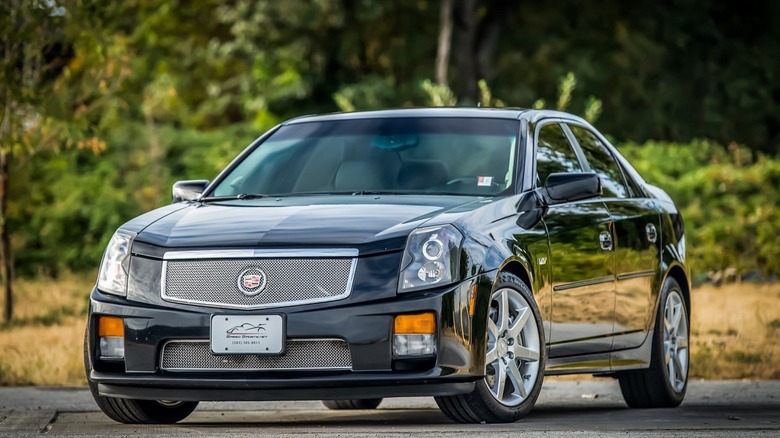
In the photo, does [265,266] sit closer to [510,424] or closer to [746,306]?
[510,424]

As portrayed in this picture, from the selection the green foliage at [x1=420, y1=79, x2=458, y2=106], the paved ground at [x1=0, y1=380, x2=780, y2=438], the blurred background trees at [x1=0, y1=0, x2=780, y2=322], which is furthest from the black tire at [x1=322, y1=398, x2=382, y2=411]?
the blurred background trees at [x1=0, y1=0, x2=780, y2=322]

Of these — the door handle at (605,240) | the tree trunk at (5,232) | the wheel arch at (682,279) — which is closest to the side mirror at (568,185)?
the door handle at (605,240)

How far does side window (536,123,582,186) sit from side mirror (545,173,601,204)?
0.16 meters

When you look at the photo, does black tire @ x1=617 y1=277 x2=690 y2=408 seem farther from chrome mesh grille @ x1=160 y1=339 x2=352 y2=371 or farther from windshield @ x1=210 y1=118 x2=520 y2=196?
chrome mesh grille @ x1=160 y1=339 x2=352 y2=371

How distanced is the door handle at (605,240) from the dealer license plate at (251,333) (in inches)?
93.2

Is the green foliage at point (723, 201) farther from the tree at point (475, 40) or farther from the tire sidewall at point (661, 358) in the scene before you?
the tire sidewall at point (661, 358)

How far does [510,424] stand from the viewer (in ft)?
25.3

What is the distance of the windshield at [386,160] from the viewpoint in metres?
8.59

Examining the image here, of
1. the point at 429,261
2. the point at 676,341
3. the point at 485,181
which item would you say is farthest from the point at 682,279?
the point at 429,261

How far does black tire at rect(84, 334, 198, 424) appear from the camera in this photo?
8028mm

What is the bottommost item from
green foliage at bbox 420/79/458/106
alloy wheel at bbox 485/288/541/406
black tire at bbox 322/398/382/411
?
black tire at bbox 322/398/382/411

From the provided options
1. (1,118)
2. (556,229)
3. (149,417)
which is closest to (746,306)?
(1,118)

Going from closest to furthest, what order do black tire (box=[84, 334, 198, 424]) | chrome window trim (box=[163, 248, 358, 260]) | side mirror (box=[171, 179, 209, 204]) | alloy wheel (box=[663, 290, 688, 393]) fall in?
chrome window trim (box=[163, 248, 358, 260]) < black tire (box=[84, 334, 198, 424]) < side mirror (box=[171, 179, 209, 204]) < alloy wheel (box=[663, 290, 688, 393])

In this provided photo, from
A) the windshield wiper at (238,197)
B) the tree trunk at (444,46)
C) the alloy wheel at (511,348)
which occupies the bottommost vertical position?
the alloy wheel at (511,348)
